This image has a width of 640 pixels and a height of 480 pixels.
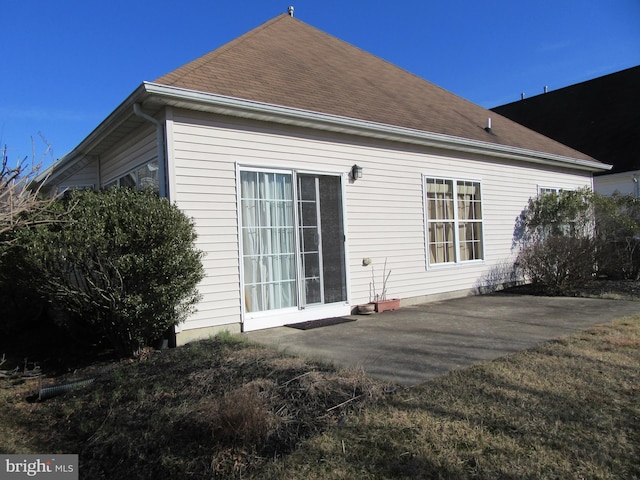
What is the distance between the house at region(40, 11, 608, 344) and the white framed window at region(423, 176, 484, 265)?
0.03 m

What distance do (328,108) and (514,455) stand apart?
616cm

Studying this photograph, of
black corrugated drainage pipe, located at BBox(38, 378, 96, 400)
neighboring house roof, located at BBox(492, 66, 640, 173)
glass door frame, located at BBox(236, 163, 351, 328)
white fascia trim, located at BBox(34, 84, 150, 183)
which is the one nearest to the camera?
black corrugated drainage pipe, located at BBox(38, 378, 96, 400)

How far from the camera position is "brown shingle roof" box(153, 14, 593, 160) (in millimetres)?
7070

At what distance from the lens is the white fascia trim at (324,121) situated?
5820mm

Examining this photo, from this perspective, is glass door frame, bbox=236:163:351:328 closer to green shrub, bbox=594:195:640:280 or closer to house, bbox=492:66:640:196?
green shrub, bbox=594:195:640:280

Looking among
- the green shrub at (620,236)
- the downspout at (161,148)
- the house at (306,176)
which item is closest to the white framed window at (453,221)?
the house at (306,176)

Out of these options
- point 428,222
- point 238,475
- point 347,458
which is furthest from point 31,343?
point 428,222

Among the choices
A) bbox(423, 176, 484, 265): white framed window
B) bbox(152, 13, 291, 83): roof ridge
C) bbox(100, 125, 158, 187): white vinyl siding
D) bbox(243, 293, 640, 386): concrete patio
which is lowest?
bbox(243, 293, 640, 386): concrete patio

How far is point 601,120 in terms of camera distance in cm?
2039

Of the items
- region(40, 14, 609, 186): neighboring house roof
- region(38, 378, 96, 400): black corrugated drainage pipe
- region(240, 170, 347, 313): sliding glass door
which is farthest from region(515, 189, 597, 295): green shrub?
region(38, 378, 96, 400): black corrugated drainage pipe

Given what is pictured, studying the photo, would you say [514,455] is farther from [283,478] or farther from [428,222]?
[428,222]

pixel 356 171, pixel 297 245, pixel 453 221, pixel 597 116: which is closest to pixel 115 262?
pixel 297 245

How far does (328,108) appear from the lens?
303 inches

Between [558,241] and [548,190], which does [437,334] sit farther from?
[548,190]
